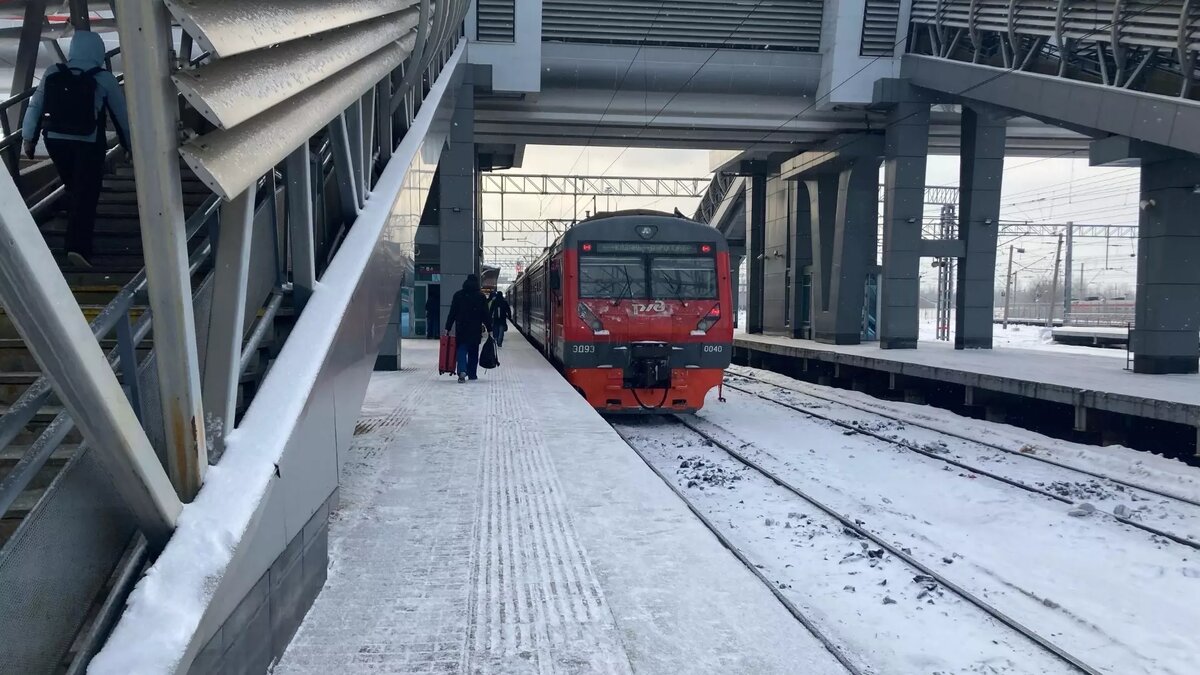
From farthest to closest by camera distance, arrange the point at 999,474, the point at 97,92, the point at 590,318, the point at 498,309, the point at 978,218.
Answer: the point at 978,218, the point at 498,309, the point at 590,318, the point at 999,474, the point at 97,92

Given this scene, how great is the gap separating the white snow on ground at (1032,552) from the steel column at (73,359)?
4.52m

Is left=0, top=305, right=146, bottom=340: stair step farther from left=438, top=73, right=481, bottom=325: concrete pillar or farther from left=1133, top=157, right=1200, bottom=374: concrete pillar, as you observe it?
left=438, top=73, right=481, bottom=325: concrete pillar

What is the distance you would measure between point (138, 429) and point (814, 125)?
20855 mm

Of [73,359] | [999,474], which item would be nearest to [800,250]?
[999,474]

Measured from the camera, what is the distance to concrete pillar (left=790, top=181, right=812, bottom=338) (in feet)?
82.2

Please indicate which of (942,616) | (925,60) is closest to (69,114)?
(942,616)

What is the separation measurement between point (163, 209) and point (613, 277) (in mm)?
9480

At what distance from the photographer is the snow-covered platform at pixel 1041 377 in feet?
33.3

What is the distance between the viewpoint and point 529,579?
4113 millimetres

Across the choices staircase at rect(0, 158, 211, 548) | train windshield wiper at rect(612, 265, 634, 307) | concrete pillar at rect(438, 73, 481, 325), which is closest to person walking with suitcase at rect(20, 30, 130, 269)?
staircase at rect(0, 158, 211, 548)

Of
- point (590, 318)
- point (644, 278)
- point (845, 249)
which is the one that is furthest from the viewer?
point (845, 249)

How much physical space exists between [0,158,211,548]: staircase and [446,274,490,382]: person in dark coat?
7.17 metres

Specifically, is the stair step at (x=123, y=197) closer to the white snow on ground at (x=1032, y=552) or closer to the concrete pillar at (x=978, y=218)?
the white snow on ground at (x=1032, y=552)

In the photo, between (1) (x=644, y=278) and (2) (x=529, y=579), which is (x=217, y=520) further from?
(1) (x=644, y=278)
